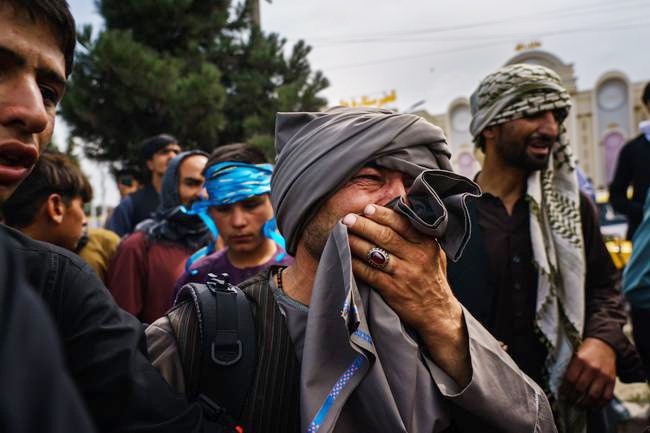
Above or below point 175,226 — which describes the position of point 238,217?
above

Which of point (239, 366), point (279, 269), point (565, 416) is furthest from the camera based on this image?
point (565, 416)

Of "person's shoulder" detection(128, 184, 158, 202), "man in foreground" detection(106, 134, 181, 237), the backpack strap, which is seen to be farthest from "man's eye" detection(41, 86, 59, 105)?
"person's shoulder" detection(128, 184, 158, 202)

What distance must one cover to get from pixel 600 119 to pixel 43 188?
39.2 metres

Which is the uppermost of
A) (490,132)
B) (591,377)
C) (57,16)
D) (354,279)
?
(57,16)

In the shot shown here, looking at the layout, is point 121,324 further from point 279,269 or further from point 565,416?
point 565,416

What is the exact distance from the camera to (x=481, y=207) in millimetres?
2740

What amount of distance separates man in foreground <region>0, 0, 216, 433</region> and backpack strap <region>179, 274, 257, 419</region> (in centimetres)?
17

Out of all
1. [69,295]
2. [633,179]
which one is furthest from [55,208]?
[633,179]

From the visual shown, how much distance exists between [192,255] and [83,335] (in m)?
2.52

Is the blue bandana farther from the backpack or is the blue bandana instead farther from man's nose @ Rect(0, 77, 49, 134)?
man's nose @ Rect(0, 77, 49, 134)

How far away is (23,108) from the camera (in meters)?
1.09

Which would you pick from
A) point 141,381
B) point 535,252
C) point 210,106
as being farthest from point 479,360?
point 210,106

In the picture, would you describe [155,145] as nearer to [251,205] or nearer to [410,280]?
[251,205]

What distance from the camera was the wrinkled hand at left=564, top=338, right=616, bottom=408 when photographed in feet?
7.81
